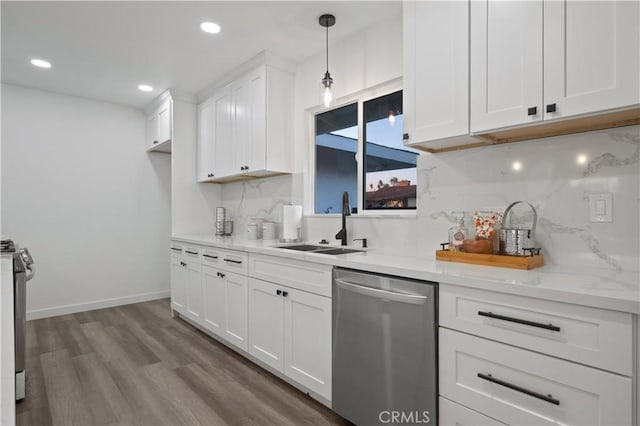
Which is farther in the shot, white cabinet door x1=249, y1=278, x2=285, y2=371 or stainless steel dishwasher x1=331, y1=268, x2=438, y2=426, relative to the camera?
white cabinet door x1=249, y1=278, x2=285, y2=371

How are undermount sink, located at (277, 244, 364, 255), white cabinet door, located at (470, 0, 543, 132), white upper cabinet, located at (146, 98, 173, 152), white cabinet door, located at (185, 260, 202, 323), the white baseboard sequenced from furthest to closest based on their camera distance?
white upper cabinet, located at (146, 98, 173, 152) → the white baseboard → white cabinet door, located at (185, 260, 202, 323) → undermount sink, located at (277, 244, 364, 255) → white cabinet door, located at (470, 0, 543, 132)

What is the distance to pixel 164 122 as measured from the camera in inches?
165

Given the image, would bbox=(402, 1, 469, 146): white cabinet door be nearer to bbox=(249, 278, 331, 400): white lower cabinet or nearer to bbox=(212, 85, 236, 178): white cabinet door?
bbox=(249, 278, 331, 400): white lower cabinet

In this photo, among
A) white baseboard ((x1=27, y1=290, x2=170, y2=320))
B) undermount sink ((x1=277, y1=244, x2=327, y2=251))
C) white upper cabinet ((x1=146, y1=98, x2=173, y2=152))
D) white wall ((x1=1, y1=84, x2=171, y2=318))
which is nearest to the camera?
undermount sink ((x1=277, y1=244, x2=327, y2=251))

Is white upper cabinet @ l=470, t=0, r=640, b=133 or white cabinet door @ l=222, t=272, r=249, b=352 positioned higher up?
white upper cabinet @ l=470, t=0, r=640, b=133

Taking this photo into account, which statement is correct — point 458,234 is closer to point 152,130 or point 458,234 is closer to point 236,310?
point 236,310

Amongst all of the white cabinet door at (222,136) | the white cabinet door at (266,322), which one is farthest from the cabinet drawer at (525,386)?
the white cabinet door at (222,136)

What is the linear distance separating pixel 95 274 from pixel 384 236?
383cm

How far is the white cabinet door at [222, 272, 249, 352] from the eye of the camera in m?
2.68

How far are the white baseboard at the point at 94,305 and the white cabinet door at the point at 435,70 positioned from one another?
426 cm

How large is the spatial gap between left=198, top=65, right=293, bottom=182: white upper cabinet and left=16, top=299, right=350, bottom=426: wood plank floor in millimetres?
1676

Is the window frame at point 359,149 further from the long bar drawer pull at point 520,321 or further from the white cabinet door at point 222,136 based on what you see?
the long bar drawer pull at point 520,321

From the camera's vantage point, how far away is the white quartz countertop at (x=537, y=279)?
1112 mm

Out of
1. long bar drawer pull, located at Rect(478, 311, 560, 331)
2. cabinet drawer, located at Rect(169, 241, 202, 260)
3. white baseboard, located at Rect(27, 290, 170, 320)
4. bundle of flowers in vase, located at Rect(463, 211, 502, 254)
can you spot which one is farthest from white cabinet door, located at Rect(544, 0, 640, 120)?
white baseboard, located at Rect(27, 290, 170, 320)
